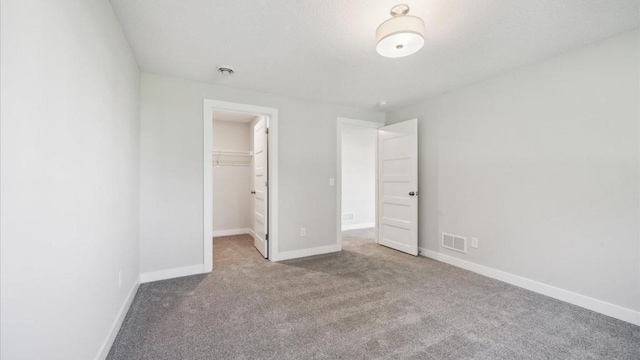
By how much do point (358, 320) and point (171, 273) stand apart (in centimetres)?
225

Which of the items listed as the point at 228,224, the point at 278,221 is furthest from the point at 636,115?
the point at 228,224

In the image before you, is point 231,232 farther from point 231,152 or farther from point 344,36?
point 344,36

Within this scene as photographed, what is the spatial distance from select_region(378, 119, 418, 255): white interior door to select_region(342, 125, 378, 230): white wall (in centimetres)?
170

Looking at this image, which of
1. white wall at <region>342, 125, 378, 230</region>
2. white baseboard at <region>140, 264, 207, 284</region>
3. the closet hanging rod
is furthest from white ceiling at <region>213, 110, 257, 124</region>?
white baseboard at <region>140, 264, 207, 284</region>

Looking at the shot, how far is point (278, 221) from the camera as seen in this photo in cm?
376

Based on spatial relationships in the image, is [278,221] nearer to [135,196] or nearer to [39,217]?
[135,196]

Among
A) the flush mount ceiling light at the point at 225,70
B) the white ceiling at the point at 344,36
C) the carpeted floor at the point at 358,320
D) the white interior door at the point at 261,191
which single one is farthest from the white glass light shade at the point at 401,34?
the white interior door at the point at 261,191

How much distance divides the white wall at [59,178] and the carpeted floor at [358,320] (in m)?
0.52

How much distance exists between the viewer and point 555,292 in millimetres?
2572

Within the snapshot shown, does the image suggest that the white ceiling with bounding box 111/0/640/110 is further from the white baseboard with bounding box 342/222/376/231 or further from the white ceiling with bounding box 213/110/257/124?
the white baseboard with bounding box 342/222/376/231

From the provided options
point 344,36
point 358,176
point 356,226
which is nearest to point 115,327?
point 344,36

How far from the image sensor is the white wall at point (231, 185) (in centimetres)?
540

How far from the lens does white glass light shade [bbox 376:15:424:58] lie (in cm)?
183

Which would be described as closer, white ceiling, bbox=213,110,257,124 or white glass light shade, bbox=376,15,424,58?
white glass light shade, bbox=376,15,424,58
